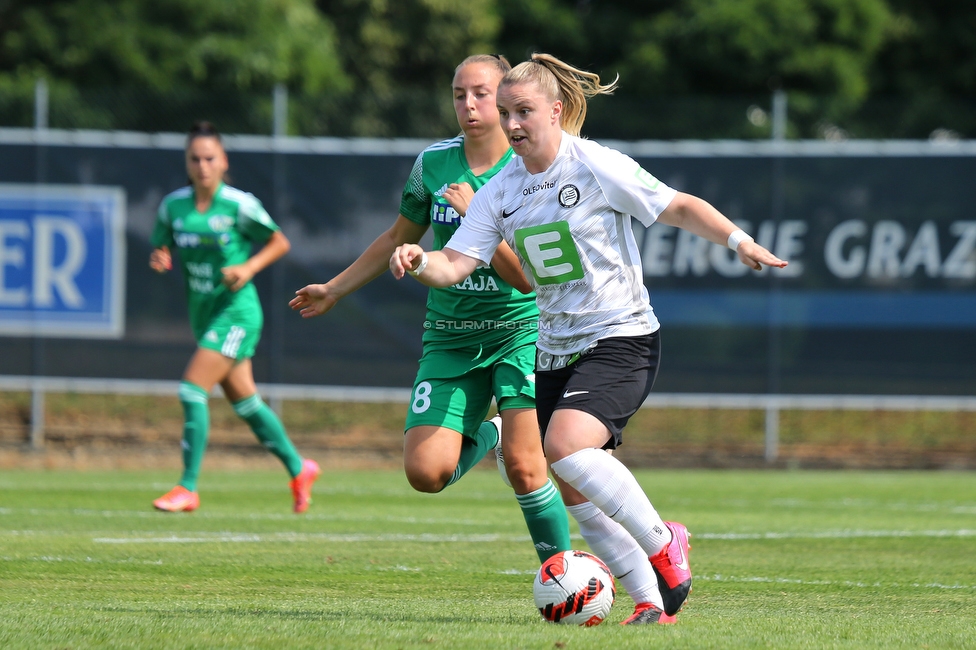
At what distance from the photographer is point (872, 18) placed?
22.5 m

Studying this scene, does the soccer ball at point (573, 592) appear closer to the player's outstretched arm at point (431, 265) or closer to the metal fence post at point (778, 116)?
the player's outstretched arm at point (431, 265)

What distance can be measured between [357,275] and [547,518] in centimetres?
129

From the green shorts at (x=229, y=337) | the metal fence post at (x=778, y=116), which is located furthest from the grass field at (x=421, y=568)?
the metal fence post at (x=778, y=116)

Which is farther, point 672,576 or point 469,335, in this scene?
point 469,335

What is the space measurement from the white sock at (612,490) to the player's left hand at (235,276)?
14.9 feet

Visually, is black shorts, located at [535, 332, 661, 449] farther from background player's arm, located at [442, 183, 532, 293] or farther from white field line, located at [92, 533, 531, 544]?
white field line, located at [92, 533, 531, 544]

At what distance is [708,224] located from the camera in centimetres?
461

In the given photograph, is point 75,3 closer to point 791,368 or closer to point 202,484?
point 202,484

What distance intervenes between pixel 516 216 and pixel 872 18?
19.4 metres

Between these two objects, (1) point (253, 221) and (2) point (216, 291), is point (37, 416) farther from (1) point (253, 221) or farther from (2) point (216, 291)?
(1) point (253, 221)

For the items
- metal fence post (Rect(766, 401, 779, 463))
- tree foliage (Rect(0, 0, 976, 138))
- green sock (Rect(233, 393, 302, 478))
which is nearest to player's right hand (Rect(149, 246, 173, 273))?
green sock (Rect(233, 393, 302, 478))


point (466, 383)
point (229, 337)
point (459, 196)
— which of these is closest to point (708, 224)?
point (459, 196)

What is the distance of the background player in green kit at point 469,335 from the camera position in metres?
5.37

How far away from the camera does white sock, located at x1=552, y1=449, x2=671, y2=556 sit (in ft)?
14.7
